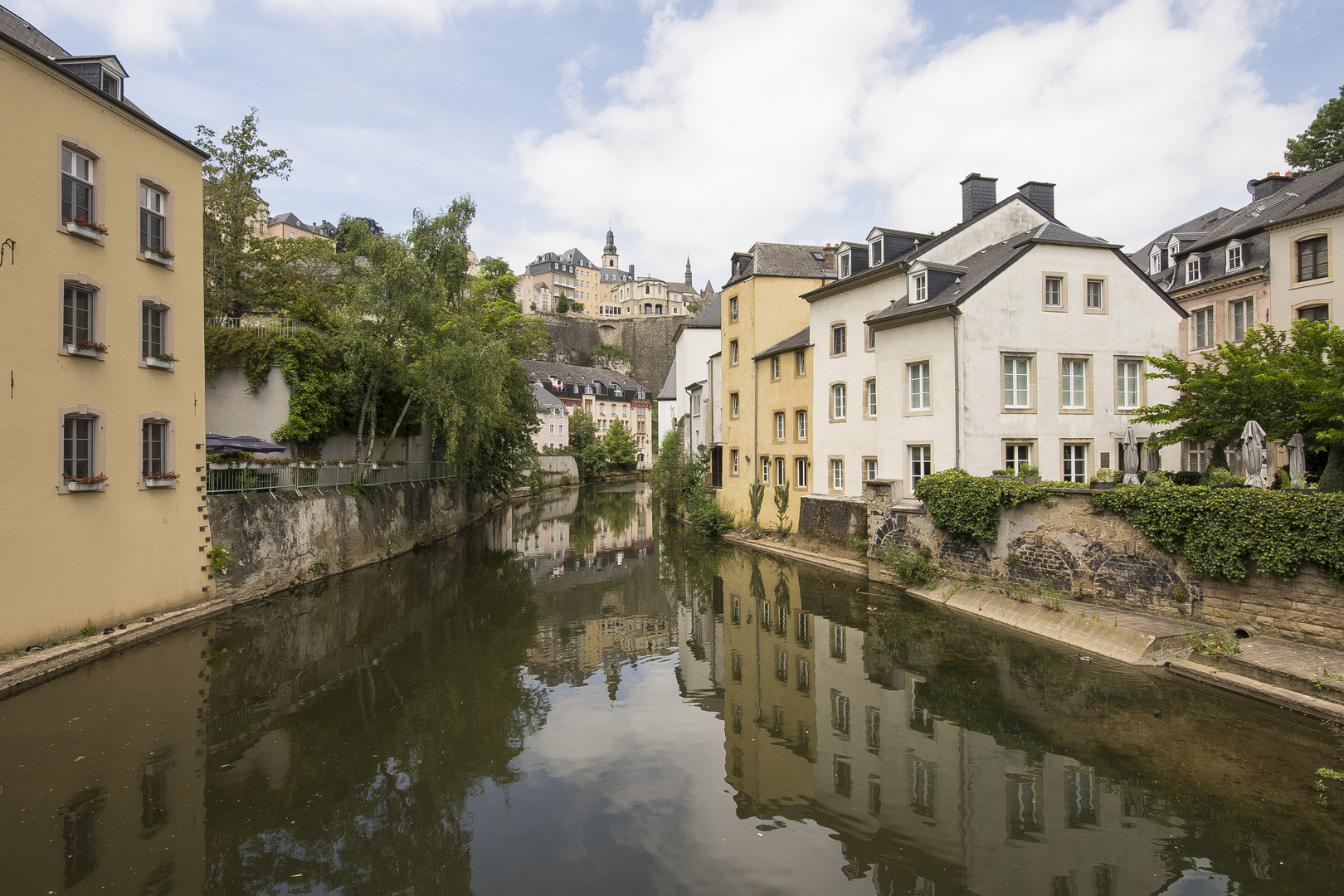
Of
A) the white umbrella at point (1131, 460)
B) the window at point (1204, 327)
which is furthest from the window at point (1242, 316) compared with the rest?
the white umbrella at point (1131, 460)

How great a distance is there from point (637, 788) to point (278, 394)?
2057 cm

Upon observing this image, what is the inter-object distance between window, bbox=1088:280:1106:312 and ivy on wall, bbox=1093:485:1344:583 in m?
7.96

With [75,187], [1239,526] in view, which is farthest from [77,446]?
[1239,526]

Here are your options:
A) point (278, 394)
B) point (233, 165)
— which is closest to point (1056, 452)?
point (278, 394)

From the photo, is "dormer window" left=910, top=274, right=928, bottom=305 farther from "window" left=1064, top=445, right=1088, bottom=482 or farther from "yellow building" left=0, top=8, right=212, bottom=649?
"yellow building" left=0, top=8, right=212, bottom=649

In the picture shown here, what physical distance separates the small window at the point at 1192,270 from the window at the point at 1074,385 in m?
12.0

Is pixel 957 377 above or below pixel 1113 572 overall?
above

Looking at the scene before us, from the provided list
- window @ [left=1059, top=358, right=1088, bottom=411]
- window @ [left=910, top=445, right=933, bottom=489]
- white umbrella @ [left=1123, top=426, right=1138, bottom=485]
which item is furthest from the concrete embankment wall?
window @ [left=1059, top=358, right=1088, bottom=411]

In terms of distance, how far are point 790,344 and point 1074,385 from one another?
11250 millimetres

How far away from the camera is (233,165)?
2989 cm

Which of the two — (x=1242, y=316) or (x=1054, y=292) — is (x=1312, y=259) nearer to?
(x=1242, y=316)

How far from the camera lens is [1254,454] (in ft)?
43.2

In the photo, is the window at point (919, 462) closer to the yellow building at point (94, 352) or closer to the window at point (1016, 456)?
the window at point (1016, 456)

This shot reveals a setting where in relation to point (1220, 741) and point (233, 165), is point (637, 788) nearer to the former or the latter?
point (1220, 741)
